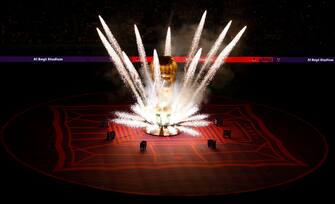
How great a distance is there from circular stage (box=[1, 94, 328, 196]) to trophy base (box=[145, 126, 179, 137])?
19 cm

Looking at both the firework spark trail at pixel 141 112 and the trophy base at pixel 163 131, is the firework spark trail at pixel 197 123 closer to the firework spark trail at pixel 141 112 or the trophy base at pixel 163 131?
the trophy base at pixel 163 131

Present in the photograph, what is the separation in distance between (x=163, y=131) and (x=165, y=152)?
4.15 feet

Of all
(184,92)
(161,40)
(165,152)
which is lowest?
(165,152)

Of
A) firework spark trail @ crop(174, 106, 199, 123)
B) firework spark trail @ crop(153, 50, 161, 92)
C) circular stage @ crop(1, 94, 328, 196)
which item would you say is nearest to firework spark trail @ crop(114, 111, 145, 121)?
circular stage @ crop(1, 94, 328, 196)

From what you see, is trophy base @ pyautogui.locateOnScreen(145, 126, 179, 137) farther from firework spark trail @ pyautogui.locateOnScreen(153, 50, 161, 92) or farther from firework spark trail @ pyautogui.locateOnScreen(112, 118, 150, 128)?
firework spark trail @ pyautogui.locateOnScreen(153, 50, 161, 92)

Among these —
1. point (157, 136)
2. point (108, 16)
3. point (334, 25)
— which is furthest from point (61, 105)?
point (334, 25)

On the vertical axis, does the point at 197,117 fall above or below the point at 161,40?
below

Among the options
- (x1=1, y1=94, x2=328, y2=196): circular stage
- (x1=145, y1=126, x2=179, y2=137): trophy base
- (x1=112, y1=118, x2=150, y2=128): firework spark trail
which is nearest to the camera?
(x1=1, y1=94, x2=328, y2=196): circular stage

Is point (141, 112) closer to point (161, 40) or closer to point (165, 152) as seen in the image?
point (165, 152)

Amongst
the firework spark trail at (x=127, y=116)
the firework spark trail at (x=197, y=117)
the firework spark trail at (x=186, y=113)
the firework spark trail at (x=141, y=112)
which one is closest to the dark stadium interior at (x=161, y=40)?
the firework spark trail at (x=141, y=112)

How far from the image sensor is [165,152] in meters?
12.2

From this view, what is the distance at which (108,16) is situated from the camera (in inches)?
933

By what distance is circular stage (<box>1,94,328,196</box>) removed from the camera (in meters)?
10.7

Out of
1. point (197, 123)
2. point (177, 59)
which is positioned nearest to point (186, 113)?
point (197, 123)
